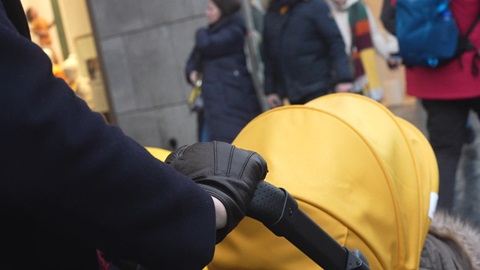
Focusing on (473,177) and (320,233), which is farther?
(473,177)

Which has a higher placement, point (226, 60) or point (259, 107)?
point (226, 60)

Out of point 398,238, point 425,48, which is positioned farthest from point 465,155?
point 398,238

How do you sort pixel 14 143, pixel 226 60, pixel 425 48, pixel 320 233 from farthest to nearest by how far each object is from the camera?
pixel 226 60, pixel 425 48, pixel 320 233, pixel 14 143

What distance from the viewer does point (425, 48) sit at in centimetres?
400

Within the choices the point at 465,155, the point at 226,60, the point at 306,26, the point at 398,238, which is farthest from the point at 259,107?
the point at 398,238

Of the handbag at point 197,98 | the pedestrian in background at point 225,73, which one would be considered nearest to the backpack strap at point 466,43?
the pedestrian in background at point 225,73

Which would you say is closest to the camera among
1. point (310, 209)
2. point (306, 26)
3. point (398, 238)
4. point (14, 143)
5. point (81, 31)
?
point (14, 143)

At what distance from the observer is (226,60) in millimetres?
6430

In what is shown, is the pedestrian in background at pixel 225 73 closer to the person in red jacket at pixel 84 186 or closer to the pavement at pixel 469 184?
the pavement at pixel 469 184

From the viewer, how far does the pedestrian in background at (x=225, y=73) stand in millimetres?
6384

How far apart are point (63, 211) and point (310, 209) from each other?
Answer: 28.9 inches

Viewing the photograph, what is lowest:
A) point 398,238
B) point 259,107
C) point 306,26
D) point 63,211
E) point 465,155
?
point 465,155

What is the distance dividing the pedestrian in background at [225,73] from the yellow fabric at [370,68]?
1.10 meters

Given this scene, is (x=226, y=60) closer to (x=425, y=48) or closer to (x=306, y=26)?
(x=306, y=26)
